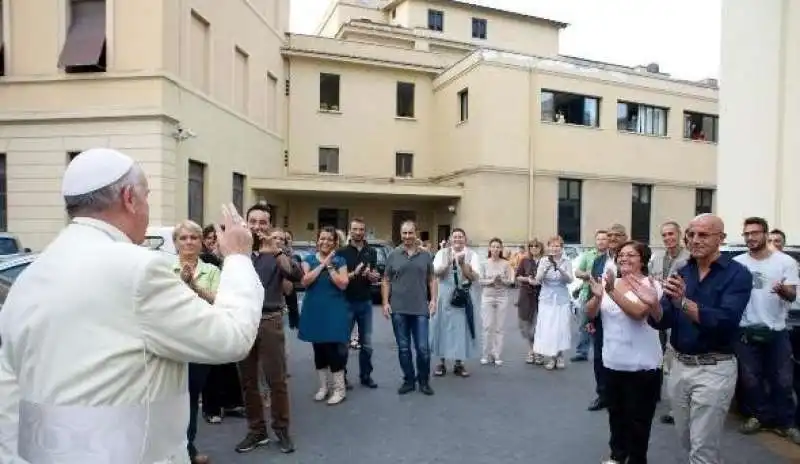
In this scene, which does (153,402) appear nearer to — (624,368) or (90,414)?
(90,414)

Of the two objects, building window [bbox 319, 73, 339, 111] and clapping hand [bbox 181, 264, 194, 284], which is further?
building window [bbox 319, 73, 339, 111]

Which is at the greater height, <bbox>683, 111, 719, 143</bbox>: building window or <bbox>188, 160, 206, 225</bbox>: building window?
<bbox>683, 111, 719, 143</bbox>: building window

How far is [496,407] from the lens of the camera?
6863 millimetres

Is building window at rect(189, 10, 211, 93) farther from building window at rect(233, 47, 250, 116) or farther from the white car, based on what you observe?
the white car

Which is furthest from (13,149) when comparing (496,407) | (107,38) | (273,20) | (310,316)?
(496,407)

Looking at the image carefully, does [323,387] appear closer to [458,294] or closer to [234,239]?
[458,294]

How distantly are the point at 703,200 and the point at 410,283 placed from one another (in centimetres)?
2808

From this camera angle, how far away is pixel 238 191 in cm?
2284

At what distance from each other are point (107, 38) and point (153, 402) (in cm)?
1682

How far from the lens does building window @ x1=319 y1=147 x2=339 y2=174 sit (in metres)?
29.0

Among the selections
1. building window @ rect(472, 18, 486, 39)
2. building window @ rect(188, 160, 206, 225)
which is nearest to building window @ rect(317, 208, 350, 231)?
building window @ rect(188, 160, 206, 225)

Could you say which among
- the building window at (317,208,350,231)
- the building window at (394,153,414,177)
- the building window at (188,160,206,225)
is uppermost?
the building window at (394,153,414,177)

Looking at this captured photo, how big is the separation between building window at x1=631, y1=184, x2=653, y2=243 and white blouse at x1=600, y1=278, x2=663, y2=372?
26187mm

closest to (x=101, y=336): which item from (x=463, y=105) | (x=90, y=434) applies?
(x=90, y=434)
